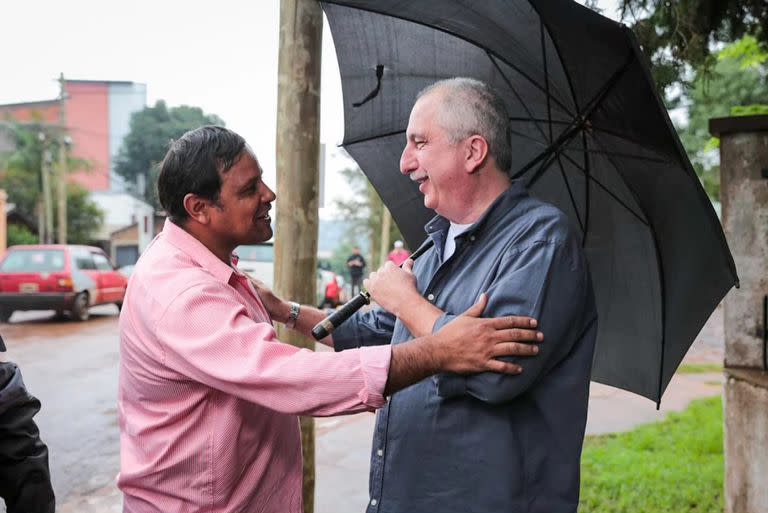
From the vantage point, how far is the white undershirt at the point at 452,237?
2.15 m

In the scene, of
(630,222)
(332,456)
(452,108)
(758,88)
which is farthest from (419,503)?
(758,88)

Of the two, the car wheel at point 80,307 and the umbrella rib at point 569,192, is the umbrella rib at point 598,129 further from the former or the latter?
the car wheel at point 80,307

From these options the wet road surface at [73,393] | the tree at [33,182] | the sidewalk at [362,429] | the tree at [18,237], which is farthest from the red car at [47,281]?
the tree at [33,182]

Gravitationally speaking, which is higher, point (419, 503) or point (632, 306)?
point (632, 306)

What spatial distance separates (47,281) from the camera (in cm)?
1488

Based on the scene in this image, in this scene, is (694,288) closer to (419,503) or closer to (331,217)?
(419,503)

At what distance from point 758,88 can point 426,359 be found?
2871 cm

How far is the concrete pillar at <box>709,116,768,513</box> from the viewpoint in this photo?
4059 millimetres

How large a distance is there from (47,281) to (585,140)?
1468 cm

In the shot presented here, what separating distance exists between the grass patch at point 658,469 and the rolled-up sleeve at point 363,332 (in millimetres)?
2961

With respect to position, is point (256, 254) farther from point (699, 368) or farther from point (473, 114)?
point (473, 114)

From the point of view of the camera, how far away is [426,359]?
1.79 m

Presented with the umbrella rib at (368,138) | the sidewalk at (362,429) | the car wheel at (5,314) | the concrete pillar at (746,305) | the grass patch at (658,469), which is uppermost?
the umbrella rib at (368,138)

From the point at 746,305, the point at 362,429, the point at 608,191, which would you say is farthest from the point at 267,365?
the point at 362,429
